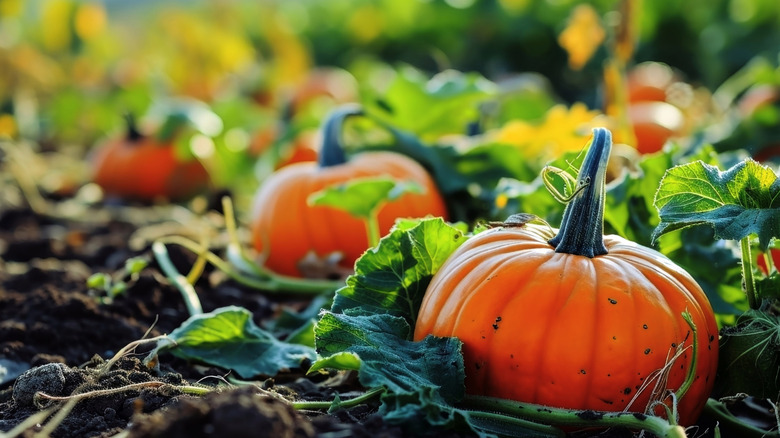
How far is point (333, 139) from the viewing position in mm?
3898

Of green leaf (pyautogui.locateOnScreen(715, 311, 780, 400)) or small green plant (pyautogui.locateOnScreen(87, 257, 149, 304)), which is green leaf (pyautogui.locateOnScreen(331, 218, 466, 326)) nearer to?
green leaf (pyautogui.locateOnScreen(715, 311, 780, 400))

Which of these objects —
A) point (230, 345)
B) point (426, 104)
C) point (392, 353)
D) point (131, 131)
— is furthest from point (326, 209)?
point (131, 131)

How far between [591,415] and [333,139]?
2.06 m

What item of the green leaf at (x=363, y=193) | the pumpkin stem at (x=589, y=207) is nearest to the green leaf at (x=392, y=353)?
the pumpkin stem at (x=589, y=207)

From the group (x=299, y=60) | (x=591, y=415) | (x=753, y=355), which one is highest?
(x=299, y=60)

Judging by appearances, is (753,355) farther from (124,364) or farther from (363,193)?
(124,364)

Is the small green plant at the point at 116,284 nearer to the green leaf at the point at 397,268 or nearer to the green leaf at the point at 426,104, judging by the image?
the green leaf at the point at 397,268

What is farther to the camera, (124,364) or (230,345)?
(230,345)

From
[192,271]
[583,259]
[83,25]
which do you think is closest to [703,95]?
[192,271]

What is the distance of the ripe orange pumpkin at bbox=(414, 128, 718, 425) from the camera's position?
2178 millimetres

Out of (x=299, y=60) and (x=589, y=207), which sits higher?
(x=299, y=60)

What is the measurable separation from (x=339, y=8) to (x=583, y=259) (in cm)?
1064

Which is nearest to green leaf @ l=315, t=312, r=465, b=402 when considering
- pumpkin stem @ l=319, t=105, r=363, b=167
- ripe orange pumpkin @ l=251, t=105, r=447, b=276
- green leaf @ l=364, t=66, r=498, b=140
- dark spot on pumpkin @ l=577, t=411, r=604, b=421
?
dark spot on pumpkin @ l=577, t=411, r=604, b=421

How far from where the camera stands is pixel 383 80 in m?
6.71
